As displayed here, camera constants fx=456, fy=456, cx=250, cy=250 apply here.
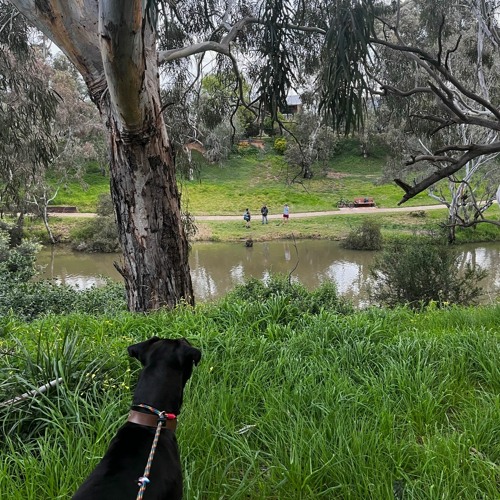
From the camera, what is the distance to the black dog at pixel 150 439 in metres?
1.25

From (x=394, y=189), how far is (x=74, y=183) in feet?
60.2

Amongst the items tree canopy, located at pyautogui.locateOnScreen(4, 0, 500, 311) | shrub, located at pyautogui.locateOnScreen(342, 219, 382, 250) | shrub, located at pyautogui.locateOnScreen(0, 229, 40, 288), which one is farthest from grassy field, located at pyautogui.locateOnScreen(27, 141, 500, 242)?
tree canopy, located at pyautogui.locateOnScreen(4, 0, 500, 311)

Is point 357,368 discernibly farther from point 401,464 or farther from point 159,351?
point 159,351

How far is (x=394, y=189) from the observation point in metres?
26.8

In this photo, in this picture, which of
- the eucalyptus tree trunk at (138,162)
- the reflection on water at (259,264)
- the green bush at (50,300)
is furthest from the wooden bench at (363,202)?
the eucalyptus tree trunk at (138,162)

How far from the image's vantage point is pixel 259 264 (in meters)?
15.2

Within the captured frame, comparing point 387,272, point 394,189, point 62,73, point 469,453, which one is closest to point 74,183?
point 62,73

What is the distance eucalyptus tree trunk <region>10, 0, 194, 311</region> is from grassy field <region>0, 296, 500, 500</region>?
53.4 inches

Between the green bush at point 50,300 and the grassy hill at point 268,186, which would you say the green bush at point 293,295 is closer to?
the green bush at point 50,300

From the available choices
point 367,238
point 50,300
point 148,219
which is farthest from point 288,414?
point 367,238

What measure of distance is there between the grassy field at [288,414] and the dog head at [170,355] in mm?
357

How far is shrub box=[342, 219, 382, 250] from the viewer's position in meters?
17.0

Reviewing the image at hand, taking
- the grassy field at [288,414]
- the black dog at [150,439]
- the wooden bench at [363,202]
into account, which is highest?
the black dog at [150,439]

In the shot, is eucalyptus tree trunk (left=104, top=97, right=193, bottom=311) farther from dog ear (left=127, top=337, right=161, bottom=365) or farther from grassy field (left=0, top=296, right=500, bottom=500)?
dog ear (left=127, top=337, right=161, bottom=365)
